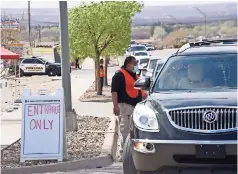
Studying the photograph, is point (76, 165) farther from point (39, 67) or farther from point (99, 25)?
point (39, 67)

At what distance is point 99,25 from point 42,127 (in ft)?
42.7

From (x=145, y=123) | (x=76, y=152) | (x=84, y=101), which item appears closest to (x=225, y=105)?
(x=145, y=123)

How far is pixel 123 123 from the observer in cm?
1006

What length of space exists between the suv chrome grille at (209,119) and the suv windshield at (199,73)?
1.07 meters

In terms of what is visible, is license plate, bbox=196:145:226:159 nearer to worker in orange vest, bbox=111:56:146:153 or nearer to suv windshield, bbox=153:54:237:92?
suv windshield, bbox=153:54:237:92

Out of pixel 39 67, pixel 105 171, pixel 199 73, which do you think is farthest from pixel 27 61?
pixel 199 73

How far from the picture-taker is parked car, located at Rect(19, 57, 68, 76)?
4509 centimetres

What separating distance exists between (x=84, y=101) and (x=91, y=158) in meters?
12.5

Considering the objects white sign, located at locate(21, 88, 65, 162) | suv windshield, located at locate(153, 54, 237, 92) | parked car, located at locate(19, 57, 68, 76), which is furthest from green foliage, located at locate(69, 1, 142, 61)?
parked car, located at locate(19, 57, 68, 76)

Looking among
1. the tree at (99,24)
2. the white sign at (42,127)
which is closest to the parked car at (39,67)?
the tree at (99,24)

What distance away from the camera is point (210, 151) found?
19.9 feet

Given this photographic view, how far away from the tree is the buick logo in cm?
1580

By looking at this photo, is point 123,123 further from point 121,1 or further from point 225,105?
point 121,1

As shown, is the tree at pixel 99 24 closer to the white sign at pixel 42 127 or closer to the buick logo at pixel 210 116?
the white sign at pixel 42 127
